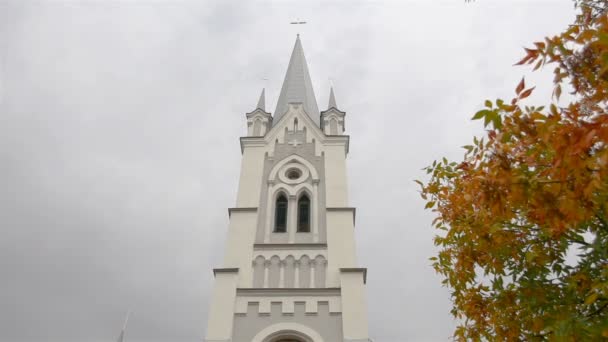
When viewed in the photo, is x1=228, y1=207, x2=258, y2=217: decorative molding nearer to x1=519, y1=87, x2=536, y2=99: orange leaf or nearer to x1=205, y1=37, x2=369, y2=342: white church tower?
x1=205, y1=37, x2=369, y2=342: white church tower

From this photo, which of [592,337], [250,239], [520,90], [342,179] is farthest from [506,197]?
[342,179]

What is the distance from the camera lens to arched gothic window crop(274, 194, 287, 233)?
19.7 m

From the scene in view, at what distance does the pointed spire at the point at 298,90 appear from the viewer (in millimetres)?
26891

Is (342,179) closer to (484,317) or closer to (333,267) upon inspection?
(333,267)

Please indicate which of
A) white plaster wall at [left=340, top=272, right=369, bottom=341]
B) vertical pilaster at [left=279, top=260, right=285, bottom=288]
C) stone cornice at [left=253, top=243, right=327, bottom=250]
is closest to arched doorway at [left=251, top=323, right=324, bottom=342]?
white plaster wall at [left=340, top=272, right=369, bottom=341]

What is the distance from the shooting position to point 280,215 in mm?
20406

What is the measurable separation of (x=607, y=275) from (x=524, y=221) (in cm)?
212

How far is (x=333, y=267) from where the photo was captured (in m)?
17.8

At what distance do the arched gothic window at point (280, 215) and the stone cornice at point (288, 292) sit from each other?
115 inches

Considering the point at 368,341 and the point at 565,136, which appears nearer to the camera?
the point at 565,136

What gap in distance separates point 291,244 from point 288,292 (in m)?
2.12

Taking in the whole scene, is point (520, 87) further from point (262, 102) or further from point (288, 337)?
point (262, 102)

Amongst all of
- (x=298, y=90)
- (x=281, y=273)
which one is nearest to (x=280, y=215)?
(x=281, y=273)

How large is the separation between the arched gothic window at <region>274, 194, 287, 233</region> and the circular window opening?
1158 mm
